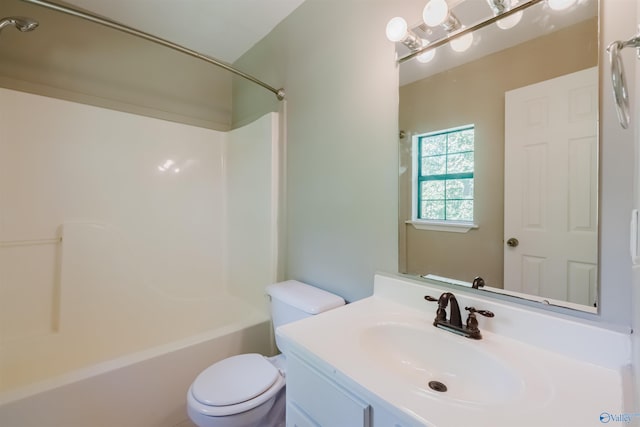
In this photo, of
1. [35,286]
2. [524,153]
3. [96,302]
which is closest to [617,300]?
[524,153]

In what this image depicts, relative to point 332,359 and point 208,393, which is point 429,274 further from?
point 208,393

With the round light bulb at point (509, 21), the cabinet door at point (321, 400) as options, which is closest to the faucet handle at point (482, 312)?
the cabinet door at point (321, 400)

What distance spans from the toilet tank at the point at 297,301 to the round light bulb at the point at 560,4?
1386mm

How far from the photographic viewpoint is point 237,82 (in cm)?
248

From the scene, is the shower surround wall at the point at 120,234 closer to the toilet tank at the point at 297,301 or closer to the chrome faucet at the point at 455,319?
the toilet tank at the point at 297,301

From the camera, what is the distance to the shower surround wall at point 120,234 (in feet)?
5.35

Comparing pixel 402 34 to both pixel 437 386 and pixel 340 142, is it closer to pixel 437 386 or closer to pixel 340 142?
pixel 340 142

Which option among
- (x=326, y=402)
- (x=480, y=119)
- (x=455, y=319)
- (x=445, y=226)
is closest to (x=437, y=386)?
(x=455, y=319)

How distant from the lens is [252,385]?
1208 mm

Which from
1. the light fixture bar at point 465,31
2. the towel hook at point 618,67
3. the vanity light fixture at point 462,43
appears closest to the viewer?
the towel hook at point 618,67

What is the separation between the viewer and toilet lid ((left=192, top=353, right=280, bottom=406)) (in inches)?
44.6

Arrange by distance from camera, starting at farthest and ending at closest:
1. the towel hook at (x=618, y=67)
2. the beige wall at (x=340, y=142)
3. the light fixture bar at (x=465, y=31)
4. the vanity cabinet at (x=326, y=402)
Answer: the beige wall at (x=340, y=142)
the light fixture bar at (x=465, y=31)
the vanity cabinet at (x=326, y=402)
the towel hook at (x=618, y=67)

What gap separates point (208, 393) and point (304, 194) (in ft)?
3.59

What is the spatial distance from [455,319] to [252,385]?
0.90 m
